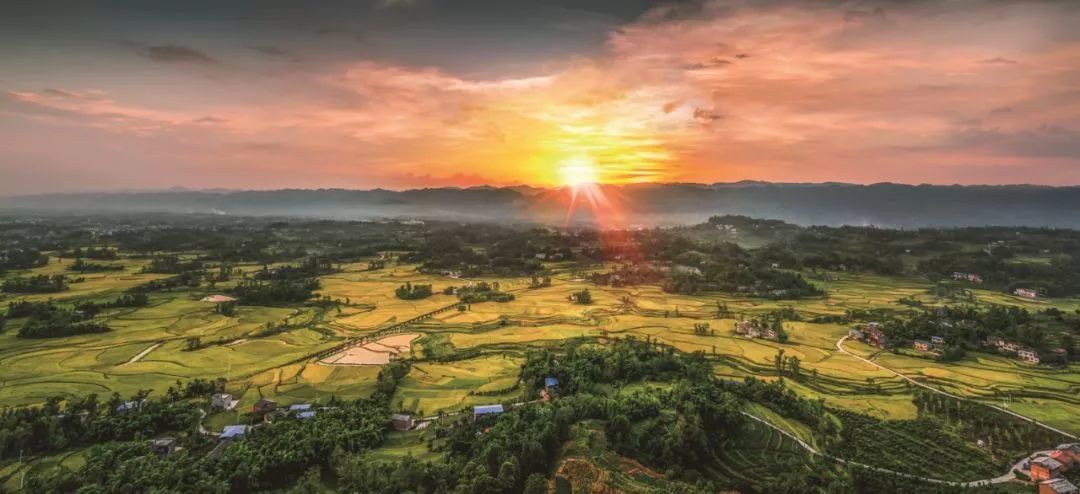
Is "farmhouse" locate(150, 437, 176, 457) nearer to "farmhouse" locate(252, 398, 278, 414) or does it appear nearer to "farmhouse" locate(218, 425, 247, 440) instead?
"farmhouse" locate(218, 425, 247, 440)

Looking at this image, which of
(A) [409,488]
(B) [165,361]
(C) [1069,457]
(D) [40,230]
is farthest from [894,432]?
(D) [40,230]

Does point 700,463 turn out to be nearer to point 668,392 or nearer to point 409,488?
point 668,392

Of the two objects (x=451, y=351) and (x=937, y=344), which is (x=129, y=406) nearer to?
(x=451, y=351)

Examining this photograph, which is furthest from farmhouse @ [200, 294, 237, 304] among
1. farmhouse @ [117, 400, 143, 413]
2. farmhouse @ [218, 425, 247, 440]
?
farmhouse @ [218, 425, 247, 440]

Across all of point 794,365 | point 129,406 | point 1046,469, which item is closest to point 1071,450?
point 1046,469

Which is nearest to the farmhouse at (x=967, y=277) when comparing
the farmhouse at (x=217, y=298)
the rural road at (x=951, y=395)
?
the rural road at (x=951, y=395)

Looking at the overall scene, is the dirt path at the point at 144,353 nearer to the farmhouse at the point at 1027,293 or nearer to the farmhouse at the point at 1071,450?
the farmhouse at the point at 1071,450
